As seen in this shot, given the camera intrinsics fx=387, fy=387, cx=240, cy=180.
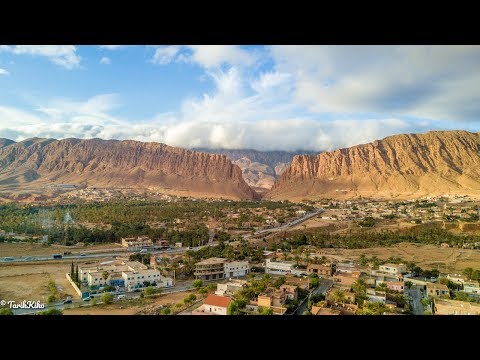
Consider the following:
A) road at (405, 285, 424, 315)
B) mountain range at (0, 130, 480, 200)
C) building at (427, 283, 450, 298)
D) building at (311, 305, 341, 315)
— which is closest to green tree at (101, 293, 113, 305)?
building at (311, 305, 341, 315)

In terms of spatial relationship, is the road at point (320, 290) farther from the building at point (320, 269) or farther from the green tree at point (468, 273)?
the green tree at point (468, 273)

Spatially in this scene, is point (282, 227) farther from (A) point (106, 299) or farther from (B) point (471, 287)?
(A) point (106, 299)

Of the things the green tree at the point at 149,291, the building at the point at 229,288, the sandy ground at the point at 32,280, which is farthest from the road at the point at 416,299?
the sandy ground at the point at 32,280

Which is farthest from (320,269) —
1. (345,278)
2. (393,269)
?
(393,269)

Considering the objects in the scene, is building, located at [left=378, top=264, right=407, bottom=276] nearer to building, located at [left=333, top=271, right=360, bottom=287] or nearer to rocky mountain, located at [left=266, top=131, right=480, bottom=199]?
building, located at [left=333, top=271, right=360, bottom=287]
